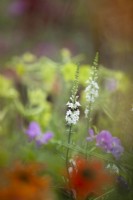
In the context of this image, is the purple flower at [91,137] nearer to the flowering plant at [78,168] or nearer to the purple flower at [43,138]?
the flowering plant at [78,168]

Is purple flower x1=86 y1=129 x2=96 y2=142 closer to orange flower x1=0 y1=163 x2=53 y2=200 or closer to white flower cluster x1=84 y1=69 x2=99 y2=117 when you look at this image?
white flower cluster x1=84 y1=69 x2=99 y2=117

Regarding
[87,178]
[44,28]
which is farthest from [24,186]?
[44,28]

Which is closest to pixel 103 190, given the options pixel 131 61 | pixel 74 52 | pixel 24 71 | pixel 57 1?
pixel 131 61

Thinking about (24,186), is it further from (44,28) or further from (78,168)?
(44,28)

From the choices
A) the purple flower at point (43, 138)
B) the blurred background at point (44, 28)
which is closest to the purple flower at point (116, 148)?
the purple flower at point (43, 138)

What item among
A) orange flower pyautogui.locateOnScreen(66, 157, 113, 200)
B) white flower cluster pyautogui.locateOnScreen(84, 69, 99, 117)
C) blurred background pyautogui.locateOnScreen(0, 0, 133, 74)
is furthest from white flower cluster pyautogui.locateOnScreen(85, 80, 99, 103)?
blurred background pyautogui.locateOnScreen(0, 0, 133, 74)
